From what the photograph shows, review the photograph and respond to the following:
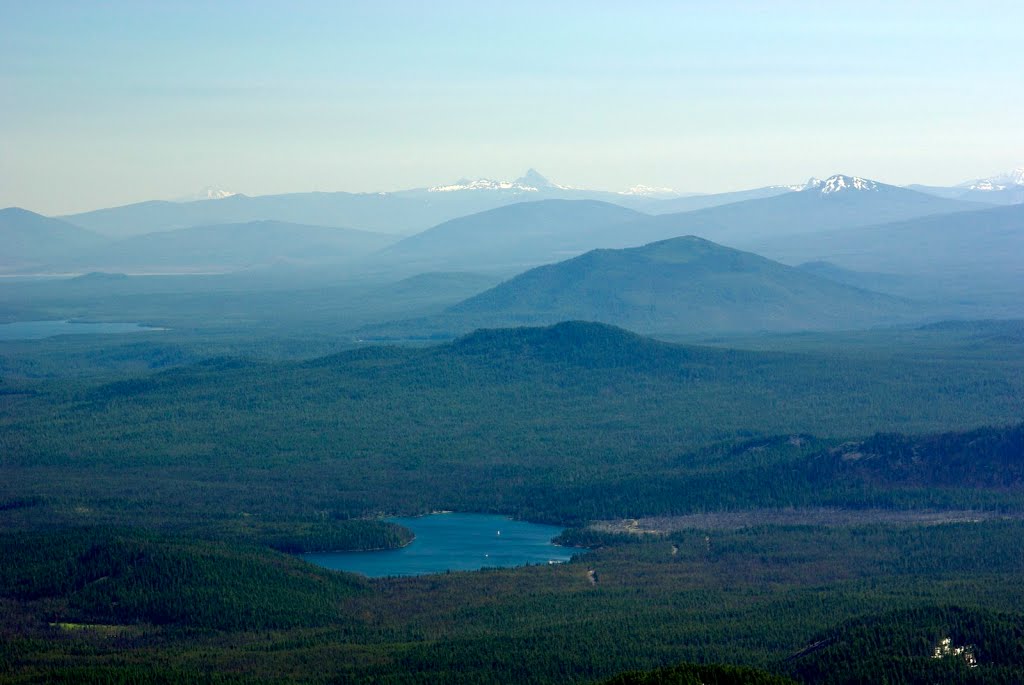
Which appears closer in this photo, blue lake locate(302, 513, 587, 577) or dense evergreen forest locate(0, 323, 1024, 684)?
dense evergreen forest locate(0, 323, 1024, 684)

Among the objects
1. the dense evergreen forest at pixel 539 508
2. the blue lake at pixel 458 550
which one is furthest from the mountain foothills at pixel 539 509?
the blue lake at pixel 458 550

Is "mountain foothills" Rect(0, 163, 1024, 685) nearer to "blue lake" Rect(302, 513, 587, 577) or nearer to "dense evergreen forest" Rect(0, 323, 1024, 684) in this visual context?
"dense evergreen forest" Rect(0, 323, 1024, 684)

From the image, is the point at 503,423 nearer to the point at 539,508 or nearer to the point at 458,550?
the point at 539,508

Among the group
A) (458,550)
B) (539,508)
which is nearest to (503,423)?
(539,508)

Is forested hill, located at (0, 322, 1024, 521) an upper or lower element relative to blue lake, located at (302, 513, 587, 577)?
upper

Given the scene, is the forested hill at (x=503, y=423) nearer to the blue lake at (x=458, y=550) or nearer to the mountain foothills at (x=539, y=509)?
the mountain foothills at (x=539, y=509)

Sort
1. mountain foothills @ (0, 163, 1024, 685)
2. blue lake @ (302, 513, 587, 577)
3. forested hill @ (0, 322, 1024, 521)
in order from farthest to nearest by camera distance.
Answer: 1. forested hill @ (0, 322, 1024, 521)
2. blue lake @ (302, 513, 587, 577)
3. mountain foothills @ (0, 163, 1024, 685)

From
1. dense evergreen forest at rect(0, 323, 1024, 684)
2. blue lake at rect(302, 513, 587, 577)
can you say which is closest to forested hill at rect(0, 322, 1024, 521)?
dense evergreen forest at rect(0, 323, 1024, 684)
